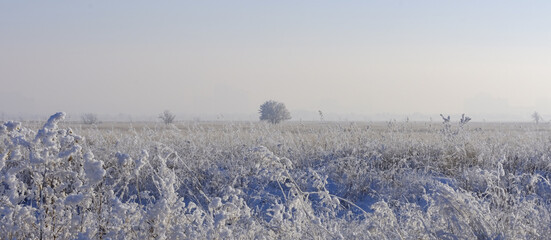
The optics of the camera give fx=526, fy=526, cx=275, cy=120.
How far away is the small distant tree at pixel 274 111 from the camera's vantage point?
167ft

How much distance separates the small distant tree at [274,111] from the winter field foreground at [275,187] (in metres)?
39.4

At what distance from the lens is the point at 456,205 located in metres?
3.01

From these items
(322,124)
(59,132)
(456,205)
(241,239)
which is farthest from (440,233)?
(322,124)

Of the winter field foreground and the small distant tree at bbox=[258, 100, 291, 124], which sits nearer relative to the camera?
the winter field foreground

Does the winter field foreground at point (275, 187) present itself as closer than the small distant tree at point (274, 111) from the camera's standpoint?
Yes

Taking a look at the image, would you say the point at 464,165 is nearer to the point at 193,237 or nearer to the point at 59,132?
the point at 193,237

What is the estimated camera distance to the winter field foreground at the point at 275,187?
115 inches

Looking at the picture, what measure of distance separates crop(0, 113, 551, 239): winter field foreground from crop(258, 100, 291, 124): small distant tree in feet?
129

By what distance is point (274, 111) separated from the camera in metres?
51.4

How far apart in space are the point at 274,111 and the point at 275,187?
4432 centimetres

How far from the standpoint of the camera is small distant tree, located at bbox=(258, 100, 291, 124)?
50.8 metres

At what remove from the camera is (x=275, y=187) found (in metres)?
7.12

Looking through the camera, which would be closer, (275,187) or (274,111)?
(275,187)

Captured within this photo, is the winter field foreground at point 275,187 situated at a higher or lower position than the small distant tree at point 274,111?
lower
